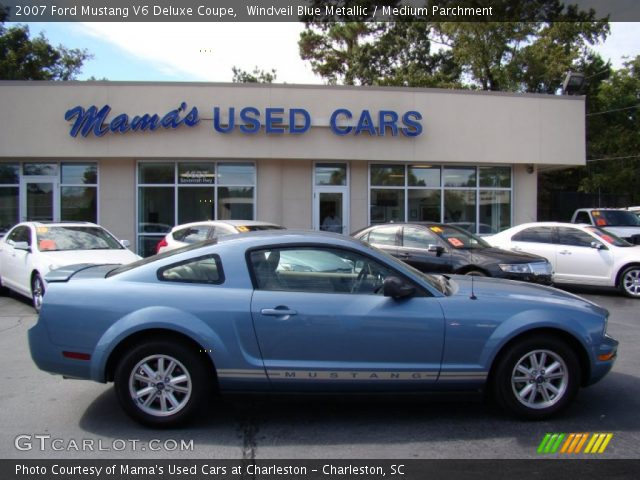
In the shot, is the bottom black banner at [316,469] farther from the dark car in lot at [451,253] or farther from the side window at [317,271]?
the dark car in lot at [451,253]

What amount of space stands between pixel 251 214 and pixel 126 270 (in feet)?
39.6

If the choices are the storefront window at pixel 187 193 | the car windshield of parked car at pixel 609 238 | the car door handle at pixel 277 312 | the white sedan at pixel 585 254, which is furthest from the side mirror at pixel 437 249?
the storefront window at pixel 187 193

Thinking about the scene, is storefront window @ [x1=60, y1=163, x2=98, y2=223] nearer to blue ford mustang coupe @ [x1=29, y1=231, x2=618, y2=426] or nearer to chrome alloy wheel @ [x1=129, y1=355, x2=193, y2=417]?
blue ford mustang coupe @ [x1=29, y1=231, x2=618, y2=426]

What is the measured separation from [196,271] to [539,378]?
2852mm

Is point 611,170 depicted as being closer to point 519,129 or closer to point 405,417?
point 519,129

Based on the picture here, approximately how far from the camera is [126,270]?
470 cm

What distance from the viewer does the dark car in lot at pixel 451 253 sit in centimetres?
949

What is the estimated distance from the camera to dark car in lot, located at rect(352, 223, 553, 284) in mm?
9492

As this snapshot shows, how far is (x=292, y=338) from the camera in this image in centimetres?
427

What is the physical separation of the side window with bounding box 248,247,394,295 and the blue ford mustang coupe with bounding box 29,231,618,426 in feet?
0.05

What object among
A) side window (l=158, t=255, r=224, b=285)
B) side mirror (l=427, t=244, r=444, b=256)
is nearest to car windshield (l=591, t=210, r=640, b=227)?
side mirror (l=427, t=244, r=444, b=256)

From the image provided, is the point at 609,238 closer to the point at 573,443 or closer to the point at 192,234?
the point at 192,234

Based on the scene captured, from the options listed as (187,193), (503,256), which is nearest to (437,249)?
(503,256)

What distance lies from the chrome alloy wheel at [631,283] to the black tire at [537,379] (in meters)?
7.89
